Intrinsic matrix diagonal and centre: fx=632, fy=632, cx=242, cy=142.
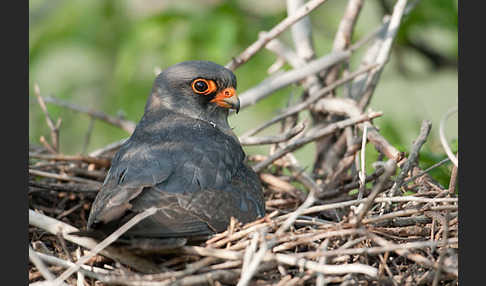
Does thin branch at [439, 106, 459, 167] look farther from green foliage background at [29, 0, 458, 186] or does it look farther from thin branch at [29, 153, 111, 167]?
thin branch at [29, 153, 111, 167]

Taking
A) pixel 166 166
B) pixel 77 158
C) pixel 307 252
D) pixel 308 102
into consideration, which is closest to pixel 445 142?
pixel 307 252

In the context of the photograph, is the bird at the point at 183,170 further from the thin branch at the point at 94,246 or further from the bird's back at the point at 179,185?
the thin branch at the point at 94,246

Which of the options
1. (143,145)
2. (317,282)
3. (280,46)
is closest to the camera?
(317,282)

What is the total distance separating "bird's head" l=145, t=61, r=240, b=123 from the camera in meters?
4.80

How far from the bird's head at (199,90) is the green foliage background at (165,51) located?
781 mm

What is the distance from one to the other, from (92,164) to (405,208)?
259cm

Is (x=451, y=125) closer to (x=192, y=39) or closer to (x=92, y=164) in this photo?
(x=192, y=39)

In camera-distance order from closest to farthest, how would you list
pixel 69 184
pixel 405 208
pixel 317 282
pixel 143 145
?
1. pixel 317 282
2. pixel 405 208
3. pixel 143 145
4. pixel 69 184

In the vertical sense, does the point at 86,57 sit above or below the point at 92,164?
above

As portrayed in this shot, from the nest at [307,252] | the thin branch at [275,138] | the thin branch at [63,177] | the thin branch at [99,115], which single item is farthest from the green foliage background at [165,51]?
the nest at [307,252]

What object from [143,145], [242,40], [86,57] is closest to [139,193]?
[143,145]

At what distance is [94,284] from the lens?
3.45 metres

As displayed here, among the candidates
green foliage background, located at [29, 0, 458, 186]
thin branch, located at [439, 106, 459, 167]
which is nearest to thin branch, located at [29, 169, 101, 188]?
green foliage background, located at [29, 0, 458, 186]

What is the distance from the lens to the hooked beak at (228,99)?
4785 mm
